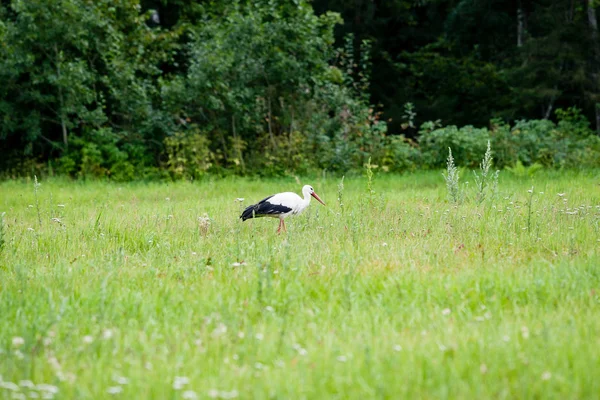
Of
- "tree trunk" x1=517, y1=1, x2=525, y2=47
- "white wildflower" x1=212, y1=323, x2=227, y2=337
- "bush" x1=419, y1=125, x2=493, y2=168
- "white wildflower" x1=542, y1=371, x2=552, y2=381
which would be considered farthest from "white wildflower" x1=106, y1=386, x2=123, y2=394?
"tree trunk" x1=517, y1=1, x2=525, y2=47

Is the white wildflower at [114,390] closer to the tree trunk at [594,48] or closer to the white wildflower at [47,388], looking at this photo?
the white wildflower at [47,388]

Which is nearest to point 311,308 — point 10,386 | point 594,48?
Answer: point 10,386

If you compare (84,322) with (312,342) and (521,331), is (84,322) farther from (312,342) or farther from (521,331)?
(521,331)

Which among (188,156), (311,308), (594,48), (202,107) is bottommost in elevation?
(311,308)

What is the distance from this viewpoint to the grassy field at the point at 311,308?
12.0 ft

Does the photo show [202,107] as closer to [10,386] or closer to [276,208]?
[276,208]

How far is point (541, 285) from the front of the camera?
529 centimetres

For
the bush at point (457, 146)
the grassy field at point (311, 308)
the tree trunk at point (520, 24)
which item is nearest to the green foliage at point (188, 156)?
the bush at point (457, 146)

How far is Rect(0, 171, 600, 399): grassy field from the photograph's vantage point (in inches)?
144

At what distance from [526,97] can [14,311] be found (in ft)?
73.1

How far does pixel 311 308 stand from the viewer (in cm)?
505

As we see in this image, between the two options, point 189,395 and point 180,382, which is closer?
point 189,395

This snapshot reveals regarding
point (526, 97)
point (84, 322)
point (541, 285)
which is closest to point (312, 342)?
point (84, 322)

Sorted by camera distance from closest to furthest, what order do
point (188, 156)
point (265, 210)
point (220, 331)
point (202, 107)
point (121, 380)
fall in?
1. point (121, 380)
2. point (220, 331)
3. point (265, 210)
4. point (188, 156)
5. point (202, 107)
